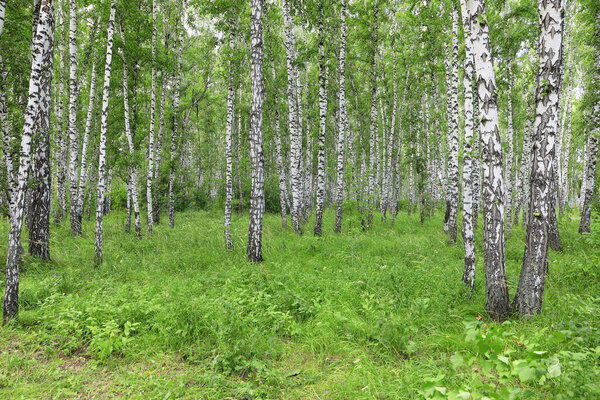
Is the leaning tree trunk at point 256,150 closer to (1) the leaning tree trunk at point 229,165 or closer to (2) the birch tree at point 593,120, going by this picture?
(1) the leaning tree trunk at point 229,165

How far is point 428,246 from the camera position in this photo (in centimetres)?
1071

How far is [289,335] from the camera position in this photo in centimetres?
490

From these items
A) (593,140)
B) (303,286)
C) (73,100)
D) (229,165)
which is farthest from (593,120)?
(73,100)

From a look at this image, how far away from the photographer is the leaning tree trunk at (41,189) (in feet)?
27.4

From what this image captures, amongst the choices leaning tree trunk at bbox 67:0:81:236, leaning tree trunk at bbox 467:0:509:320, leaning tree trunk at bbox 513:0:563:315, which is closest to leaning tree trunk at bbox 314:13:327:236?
leaning tree trunk at bbox 467:0:509:320

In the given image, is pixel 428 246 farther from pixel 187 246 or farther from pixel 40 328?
pixel 40 328

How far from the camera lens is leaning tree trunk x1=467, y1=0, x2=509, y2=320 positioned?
4.85 meters

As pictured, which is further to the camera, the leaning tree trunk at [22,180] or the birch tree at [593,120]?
the birch tree at [593,120]

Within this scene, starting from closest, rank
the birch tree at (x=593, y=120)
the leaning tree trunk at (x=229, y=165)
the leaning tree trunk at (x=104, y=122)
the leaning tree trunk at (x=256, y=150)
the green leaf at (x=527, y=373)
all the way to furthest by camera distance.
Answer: the green leaf at (x=527, y=373), the leaning tree trunk at (x=104, y=122), the leaning tree trunk at (x=256, y=150), the birch tree at (x=593, y=120), the leaning tree trunk at (x=229, y=165)

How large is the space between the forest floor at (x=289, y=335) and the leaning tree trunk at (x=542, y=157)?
1.66ft

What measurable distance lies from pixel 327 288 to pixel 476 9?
554 centimetres

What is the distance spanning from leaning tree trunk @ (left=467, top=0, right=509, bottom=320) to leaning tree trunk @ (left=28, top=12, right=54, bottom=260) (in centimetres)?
1043

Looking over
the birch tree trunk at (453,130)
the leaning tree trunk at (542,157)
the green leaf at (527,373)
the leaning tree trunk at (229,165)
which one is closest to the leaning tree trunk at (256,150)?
the leaning tree trunk at (229,165)

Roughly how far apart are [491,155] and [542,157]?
0.67 meters
